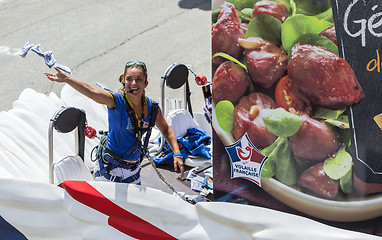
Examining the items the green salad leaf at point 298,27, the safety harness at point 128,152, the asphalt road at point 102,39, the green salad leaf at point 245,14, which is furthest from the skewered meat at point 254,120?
the asphalt road at point 102,39

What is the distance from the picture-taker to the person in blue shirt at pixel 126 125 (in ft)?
11.7

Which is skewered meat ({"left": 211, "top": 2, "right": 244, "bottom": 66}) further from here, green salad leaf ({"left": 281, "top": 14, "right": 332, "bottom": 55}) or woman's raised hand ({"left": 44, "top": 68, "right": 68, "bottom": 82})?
woman's raised hand ({"left": 44, "top": 68, "right": 68, "bottom": 82})

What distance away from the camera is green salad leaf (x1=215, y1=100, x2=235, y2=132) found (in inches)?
133

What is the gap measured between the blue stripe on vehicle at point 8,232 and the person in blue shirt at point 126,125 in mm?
760

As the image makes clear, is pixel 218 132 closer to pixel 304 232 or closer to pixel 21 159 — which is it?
pixel 304 232

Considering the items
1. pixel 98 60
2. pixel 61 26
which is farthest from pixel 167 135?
pixel 61 26

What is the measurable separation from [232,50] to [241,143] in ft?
2.21

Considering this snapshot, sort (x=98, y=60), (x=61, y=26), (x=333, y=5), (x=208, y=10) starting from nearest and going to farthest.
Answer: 1. (x=333, y=5)
2. (x=98, y=60)
3. (x=61, y=26)
4. (x=208, y=10)

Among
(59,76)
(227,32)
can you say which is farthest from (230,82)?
(59,76)

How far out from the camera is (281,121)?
10.3 feet

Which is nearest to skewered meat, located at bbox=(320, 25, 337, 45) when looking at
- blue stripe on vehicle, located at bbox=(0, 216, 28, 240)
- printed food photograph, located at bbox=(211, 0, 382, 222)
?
printed food photograph, located at bbox=(211, 0, 382, 222)

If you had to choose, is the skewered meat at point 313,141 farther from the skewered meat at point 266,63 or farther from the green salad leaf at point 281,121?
the skewered meat at point 266,63

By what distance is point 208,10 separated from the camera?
13750mm

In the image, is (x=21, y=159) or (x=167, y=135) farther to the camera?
(x=21, y=159)
